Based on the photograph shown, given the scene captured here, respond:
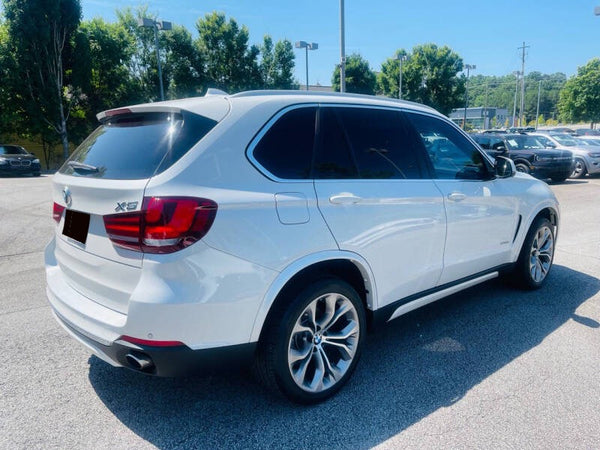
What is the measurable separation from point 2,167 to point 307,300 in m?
23.5

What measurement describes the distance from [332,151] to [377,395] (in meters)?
1.61

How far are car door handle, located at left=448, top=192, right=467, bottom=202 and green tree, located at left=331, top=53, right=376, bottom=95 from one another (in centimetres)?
4298

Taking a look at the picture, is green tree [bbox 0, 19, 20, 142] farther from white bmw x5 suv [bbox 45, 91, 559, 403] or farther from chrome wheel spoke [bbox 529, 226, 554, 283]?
chrome wheel spoke [bbox 529, 226, 554, 283]

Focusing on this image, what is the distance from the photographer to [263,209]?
224 cm

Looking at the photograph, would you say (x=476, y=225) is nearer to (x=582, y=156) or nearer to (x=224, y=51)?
(x=582, y=156)

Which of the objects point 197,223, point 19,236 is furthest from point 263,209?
point 19,236

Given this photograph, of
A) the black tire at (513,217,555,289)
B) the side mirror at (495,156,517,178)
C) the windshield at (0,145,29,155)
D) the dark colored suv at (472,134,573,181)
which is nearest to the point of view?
the side mirror at (495,156,517,178)

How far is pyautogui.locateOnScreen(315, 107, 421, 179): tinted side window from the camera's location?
271 cm

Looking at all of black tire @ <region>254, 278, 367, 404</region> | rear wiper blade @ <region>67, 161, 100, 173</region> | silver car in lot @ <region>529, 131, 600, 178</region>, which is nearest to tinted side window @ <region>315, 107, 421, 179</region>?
black tire @ <region>254, 278, 367, 404</region>

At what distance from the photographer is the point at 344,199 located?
2.59m

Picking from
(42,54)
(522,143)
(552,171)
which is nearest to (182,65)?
(42,54)

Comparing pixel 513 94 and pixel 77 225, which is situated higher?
pixel 513 94

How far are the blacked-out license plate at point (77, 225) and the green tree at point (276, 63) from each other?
1431 inches

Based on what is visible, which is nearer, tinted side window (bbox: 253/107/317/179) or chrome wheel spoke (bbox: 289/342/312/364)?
tinted side window (bbox: 253/107/317/179)
